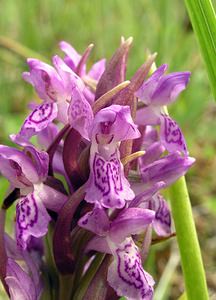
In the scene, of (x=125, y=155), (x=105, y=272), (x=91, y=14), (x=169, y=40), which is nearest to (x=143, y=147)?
(x=125, y=155)

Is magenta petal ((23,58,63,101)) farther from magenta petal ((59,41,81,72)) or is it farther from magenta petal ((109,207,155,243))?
magenta petal ((109,207,155,243))

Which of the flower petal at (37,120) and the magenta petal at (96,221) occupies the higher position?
the flower petal at (37,120)

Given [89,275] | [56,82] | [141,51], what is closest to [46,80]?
[56,82]

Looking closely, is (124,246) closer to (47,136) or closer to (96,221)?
(96,221)

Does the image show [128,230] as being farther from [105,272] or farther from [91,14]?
[91,14]

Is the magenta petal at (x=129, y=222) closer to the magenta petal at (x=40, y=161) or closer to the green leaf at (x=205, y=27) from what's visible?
the magenta petal at (x=40, y=161)

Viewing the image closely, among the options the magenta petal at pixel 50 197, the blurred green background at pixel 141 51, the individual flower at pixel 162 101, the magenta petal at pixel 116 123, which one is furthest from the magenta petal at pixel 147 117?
the blurred green background at pixel 141 51
